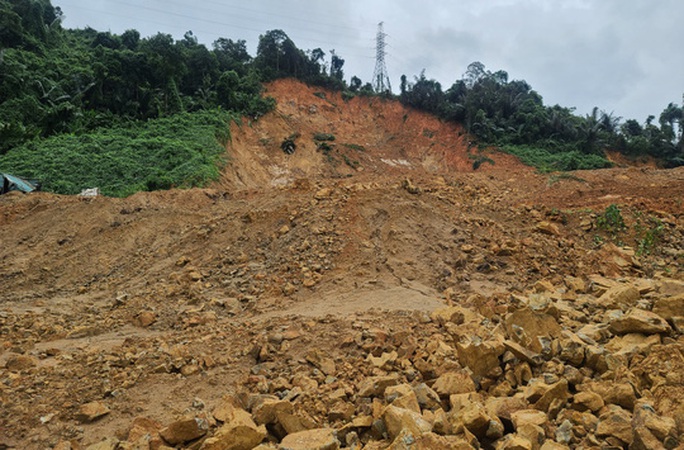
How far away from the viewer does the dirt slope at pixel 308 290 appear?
Answer: 9.86 ft

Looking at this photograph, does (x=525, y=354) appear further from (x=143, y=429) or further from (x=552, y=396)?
(x=143, y=429)

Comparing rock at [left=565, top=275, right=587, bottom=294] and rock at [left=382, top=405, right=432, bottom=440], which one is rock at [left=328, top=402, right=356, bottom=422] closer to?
rock at [left=382, top=405, right=432, bottom=440]

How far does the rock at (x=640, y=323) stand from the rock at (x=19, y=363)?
5.24 m

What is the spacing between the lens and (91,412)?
3.11 metres

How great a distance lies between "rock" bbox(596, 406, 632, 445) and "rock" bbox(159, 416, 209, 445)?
90.2 inches

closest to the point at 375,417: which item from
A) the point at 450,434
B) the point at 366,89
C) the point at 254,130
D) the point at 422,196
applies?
Result: the point at 450,434

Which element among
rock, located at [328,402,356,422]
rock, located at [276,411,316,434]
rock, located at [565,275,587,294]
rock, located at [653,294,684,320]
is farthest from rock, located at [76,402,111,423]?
rock, located at [565,275,587,294]

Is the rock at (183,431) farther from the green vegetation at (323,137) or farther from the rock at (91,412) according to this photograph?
the green vegetation at (323,137)

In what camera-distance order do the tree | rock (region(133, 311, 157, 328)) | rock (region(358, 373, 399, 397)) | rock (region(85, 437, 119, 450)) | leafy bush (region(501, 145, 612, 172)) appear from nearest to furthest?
rock (region(85, 437, 119, 450)) → rock (region(358, 373, 399, 397)) → rock (region(133, 311, 157, 328)) → leafy bush (region(501, 145, 612, 172)) → the tree

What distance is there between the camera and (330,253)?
6652 mm

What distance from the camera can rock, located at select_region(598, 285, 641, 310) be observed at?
12.3 ft

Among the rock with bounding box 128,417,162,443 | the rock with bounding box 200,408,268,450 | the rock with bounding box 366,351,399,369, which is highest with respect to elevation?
the rock with bounding box 366,351,399,369

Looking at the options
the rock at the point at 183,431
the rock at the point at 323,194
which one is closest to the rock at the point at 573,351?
the rock at the point at 183,431

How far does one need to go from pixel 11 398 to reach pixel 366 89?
33.6 metres
